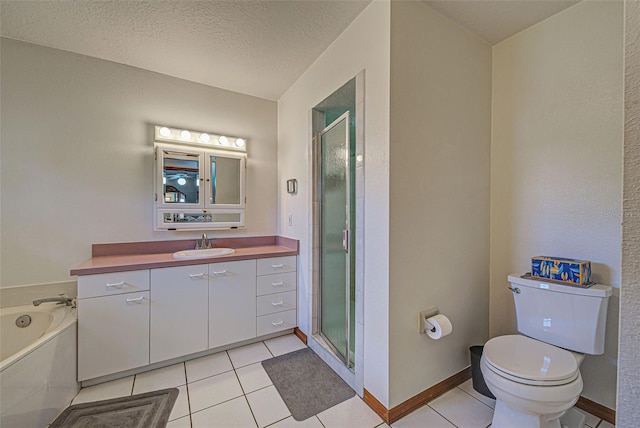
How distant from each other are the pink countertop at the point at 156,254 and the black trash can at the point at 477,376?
157 cm

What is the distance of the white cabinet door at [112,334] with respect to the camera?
1665 mm

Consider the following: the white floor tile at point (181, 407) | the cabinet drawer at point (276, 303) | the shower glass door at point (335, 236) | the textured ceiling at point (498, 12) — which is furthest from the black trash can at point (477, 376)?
the textured ceiling at point (498, 12)

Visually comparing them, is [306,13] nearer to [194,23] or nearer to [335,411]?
[194,23]

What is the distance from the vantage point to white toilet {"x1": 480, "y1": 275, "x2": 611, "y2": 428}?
1.16 metres

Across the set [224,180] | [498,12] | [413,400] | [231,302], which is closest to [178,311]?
[231,302]

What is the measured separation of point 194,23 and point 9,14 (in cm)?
114

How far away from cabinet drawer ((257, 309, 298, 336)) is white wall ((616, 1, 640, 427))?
86.0 inches

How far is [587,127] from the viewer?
4.98ft

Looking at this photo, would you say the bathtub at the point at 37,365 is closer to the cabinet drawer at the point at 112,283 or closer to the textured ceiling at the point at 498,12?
the cabinet drawer at the point at 112,283

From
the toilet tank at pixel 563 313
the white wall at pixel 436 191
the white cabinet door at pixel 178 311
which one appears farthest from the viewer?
the white cabinet door at pixel 178 311

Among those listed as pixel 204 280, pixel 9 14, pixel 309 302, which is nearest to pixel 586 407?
pixel 309 302

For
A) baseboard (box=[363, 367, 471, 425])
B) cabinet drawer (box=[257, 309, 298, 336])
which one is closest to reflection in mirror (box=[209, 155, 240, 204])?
cabinet drawer (box=[257, 309, 298, 336])

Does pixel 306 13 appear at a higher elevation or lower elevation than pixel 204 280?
higher

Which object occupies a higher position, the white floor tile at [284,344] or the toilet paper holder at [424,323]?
the toilet paper holder at [424,323]
